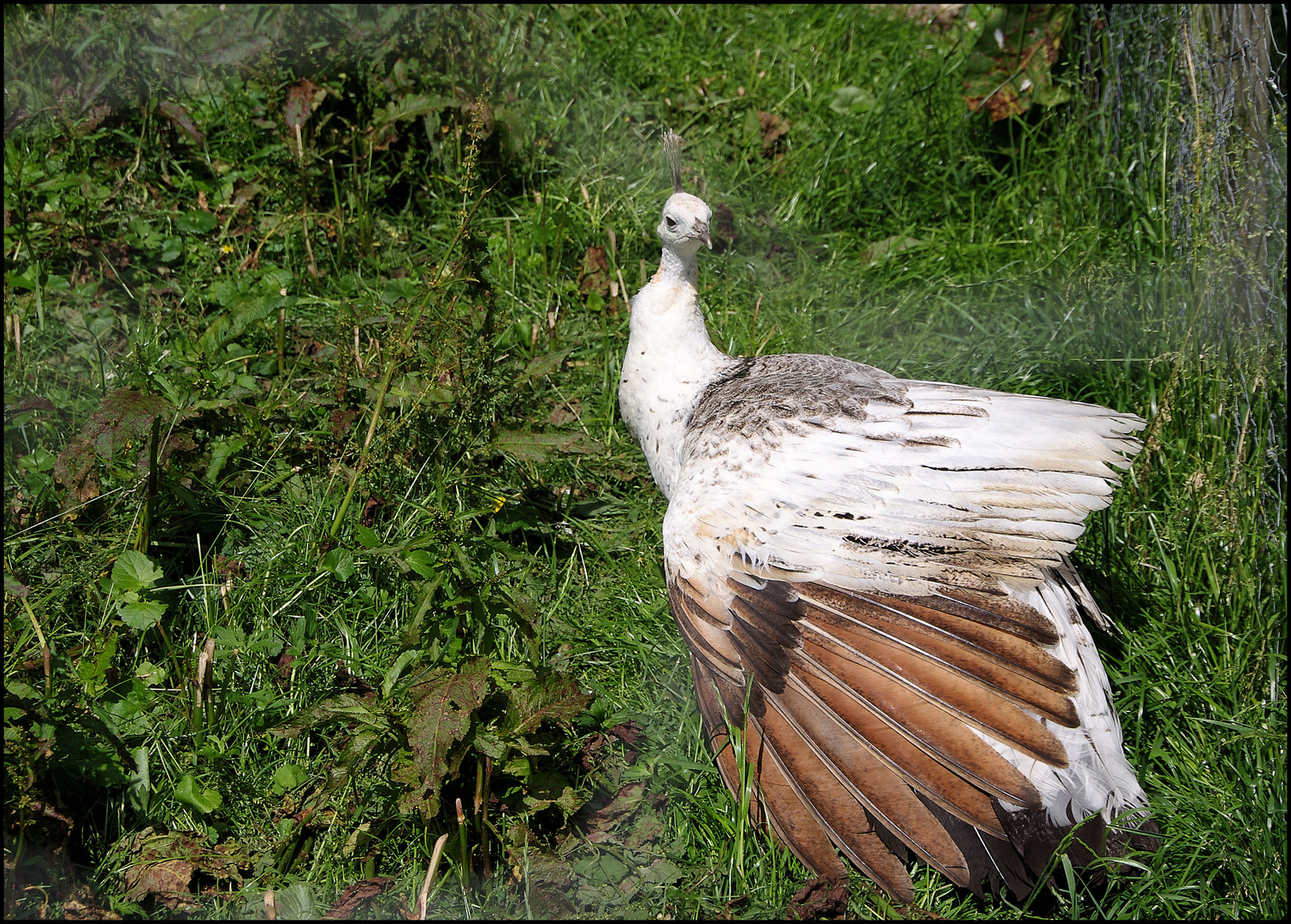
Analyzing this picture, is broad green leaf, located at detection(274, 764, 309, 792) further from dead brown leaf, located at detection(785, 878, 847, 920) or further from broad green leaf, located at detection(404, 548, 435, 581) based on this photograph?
dead brown leaf, located at detection(785, 878, 847, 920)

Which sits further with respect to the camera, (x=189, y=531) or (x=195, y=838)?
(x=189, y=531)

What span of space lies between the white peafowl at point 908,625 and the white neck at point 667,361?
30cm

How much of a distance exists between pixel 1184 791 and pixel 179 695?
263cm

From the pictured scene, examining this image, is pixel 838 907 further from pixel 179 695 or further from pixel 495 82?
pixel 495 82

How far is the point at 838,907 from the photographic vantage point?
2.32m

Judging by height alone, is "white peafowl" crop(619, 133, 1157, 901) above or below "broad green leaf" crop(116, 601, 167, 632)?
above

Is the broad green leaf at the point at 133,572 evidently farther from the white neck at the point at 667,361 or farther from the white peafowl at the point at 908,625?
the white neck at the point at 667,361

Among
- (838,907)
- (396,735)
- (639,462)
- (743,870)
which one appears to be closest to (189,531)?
(396,735)

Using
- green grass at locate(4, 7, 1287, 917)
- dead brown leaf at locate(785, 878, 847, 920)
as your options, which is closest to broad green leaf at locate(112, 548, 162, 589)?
green grass at locate(4, 7, 1287, 917)

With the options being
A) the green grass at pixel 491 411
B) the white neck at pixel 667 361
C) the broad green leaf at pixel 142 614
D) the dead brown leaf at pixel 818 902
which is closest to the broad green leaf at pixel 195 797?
the green grass at pixel 491 411

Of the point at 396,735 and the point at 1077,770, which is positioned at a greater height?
the point at 1077,770

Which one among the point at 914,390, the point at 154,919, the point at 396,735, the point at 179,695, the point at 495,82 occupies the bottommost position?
the point at 154,919

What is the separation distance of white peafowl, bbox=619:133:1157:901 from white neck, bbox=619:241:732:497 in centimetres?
30

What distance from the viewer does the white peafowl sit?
2.25m
